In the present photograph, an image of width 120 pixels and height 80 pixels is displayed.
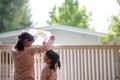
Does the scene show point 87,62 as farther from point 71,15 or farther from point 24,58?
point 71,15

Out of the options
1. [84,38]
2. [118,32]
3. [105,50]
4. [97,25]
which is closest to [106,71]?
[105,50]

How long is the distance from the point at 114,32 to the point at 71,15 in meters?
9.13

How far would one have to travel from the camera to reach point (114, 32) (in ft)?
24.2

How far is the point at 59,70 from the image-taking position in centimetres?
360

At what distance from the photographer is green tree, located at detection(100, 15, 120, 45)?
23.3ft

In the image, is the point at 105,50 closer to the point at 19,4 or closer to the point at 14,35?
the point at 14,35

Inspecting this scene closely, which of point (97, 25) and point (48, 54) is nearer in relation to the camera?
point (48, 54)

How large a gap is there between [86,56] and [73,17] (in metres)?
12.9

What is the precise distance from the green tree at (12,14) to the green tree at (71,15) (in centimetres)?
250

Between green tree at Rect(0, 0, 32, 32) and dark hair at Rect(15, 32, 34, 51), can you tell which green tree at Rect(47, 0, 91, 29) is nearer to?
green tree at Rect(0, 0, 32, 32)

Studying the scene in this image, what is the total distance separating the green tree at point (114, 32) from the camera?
7.10 metres

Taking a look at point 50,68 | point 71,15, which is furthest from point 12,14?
point 50,68

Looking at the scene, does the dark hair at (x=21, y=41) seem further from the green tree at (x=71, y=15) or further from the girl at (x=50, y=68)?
the green tree at (x=71, y=15)

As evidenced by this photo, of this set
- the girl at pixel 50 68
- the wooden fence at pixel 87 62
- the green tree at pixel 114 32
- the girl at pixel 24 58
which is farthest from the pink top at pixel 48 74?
the green tree at pixel 114 32
